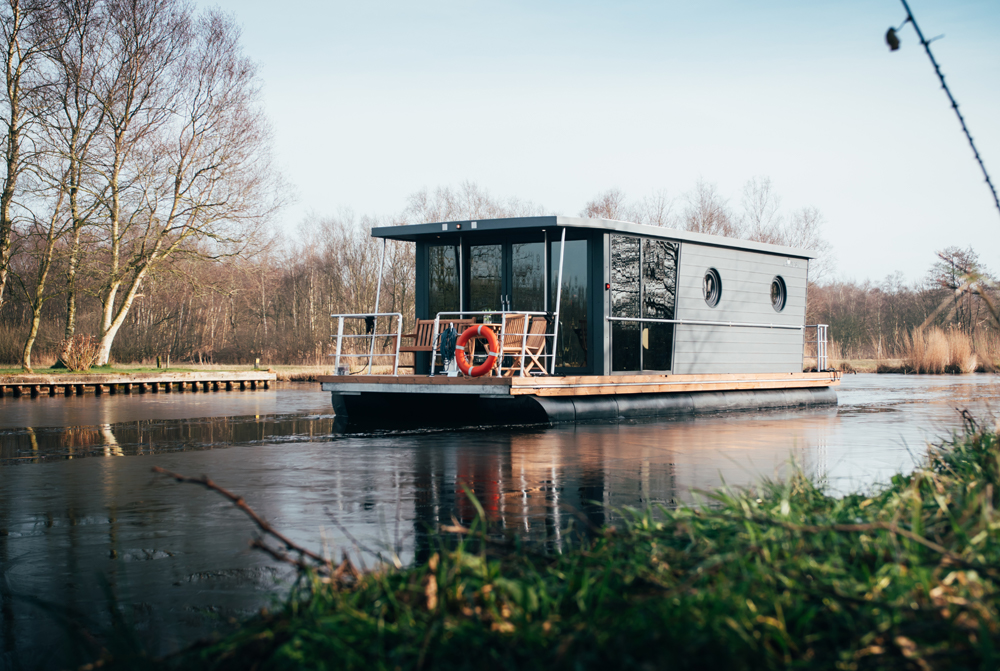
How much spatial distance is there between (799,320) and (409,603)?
14.6m

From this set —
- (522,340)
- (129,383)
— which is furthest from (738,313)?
(129,383)

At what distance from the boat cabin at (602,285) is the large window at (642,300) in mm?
15

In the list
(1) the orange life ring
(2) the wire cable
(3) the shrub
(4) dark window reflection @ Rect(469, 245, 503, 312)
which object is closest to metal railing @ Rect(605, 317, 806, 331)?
(4) dark window reflection @ Rect(469, 245, 503, 312)

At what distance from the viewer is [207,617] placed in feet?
10.3

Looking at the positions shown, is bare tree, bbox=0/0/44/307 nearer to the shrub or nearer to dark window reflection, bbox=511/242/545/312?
the shrub

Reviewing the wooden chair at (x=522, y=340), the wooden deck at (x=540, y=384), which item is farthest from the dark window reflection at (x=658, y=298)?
the wooden chair at (x=522, y=340)

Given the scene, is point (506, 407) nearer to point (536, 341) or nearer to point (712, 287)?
point (536, 341)

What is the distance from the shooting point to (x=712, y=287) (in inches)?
541

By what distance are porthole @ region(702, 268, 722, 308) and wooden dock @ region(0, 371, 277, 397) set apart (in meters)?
13.4

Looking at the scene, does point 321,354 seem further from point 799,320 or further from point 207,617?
point 207,617

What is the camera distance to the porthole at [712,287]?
44.7 ft

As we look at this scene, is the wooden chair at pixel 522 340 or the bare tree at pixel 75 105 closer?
the wooden chair at pixel 522 340

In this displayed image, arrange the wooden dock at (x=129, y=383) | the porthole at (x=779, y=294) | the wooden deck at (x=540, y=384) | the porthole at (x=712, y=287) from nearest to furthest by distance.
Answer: the wooden deck at (x=540, y=384), the porthole at (x=712, y=287), the porthole at (x=779, y=294), the wooden dock at (x=129, y=383)

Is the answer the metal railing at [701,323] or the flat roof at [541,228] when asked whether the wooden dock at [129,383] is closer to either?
the flat roof at [541,228]
